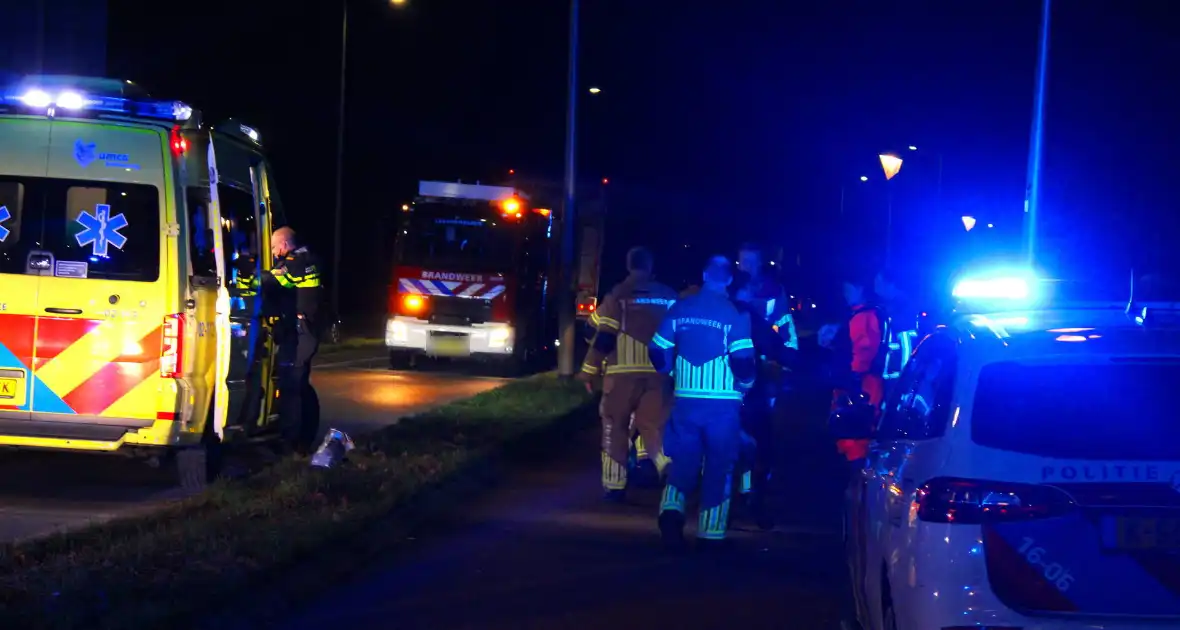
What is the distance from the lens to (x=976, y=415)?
4848mm

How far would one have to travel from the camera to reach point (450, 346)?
24.3m

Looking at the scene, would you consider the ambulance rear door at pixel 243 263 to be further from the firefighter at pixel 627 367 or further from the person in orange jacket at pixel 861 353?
the person in orange jacket at pixel 861 353

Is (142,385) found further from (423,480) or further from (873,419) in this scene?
(873,419)

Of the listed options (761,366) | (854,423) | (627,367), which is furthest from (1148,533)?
(627,367)

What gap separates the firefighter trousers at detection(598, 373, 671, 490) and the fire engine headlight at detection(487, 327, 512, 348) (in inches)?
509

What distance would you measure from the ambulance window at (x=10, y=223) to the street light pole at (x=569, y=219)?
11689mm

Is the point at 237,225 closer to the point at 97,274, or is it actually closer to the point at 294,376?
the point at 294,376

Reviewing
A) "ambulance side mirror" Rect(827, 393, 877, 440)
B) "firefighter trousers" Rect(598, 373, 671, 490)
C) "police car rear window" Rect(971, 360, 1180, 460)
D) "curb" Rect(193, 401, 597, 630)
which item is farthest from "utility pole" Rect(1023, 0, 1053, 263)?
"police car rear window" Rect(971, 360, 1180, 460)

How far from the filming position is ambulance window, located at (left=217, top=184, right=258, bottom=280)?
36.9 ft

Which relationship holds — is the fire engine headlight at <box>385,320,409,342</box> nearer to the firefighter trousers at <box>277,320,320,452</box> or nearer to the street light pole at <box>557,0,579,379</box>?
the street light pole at <box>557,0,579,379</box>

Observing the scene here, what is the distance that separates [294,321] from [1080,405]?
825 cm

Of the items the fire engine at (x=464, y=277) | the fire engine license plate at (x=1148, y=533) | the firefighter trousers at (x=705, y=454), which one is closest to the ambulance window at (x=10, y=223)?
the firefighter trousers at (x=705, y=454)

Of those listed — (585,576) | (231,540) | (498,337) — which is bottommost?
(585,576)

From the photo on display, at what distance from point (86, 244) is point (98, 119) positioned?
2.71 feet
